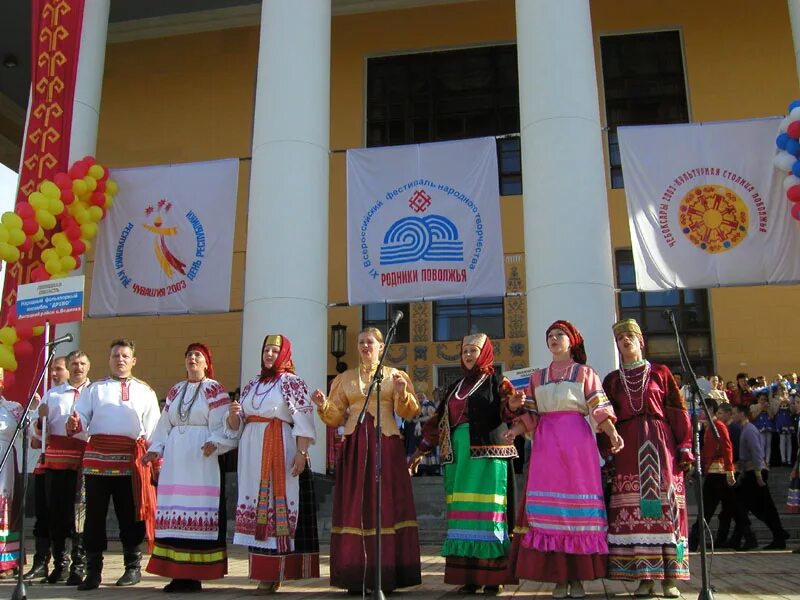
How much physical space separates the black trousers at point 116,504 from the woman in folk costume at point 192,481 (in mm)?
332

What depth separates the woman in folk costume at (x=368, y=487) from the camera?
5.41m

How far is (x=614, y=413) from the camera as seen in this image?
5410mm

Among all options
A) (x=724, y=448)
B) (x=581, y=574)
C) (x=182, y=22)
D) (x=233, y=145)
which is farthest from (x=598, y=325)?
(x=182, y=22)

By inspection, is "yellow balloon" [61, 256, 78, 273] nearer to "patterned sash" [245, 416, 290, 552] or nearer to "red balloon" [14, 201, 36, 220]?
"red balloon" [14, 201, 36, 220]

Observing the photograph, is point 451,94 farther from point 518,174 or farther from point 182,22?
point 182,22

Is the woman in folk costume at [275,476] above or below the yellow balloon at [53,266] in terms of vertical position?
below

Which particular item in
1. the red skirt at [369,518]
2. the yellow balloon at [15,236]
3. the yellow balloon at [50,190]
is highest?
the yellow balloon at [50,190]

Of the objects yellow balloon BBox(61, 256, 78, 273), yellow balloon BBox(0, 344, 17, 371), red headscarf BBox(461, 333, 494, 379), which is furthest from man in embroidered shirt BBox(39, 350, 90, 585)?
yellow balloon BBox(61, 256, 78, 273)

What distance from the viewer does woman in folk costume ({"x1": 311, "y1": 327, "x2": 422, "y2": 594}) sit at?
213 inches

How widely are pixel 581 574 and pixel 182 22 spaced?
50.5ft

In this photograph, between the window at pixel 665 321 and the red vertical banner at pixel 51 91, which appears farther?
the window at pixel 665 321

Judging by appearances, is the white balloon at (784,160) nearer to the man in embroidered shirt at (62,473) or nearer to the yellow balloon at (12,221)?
the man in embroidered shirt at (62,473)

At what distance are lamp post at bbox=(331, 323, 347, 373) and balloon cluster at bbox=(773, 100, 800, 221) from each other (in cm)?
791

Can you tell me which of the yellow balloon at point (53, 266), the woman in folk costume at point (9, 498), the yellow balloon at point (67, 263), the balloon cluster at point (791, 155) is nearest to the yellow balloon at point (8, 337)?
the yellow balloon at point (53, 266)
